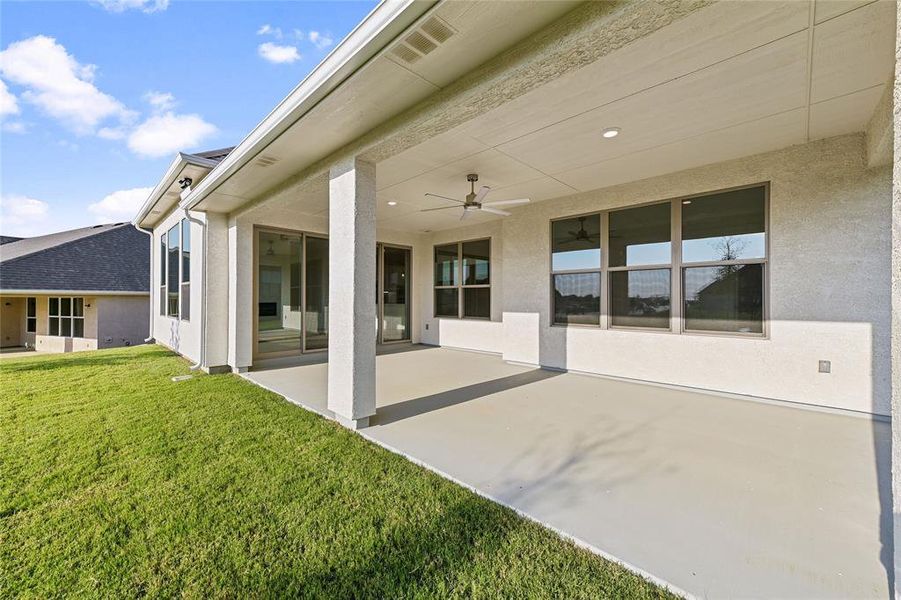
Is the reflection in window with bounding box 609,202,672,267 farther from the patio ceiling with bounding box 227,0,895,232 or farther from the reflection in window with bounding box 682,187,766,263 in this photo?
the patio ceiling with bounding box 227,0,895,232

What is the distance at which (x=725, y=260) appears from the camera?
15.2ft

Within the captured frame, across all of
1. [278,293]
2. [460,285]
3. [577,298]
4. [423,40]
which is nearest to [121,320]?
[278,293]

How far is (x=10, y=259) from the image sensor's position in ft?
40.5

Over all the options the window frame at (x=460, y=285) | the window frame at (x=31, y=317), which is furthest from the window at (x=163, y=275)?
the window frame at (x=31, y=317)

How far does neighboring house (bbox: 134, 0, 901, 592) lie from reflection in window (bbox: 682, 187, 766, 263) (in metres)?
0.03

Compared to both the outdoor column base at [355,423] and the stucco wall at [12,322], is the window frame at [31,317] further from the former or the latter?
the outdoor column base at [355,423]

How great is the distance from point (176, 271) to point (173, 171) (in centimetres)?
305

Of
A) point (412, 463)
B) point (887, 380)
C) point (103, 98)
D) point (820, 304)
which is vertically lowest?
point (412, 463)

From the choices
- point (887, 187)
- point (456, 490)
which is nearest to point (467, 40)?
point (456, 490)

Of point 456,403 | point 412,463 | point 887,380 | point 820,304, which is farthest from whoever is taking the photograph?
point 456,403

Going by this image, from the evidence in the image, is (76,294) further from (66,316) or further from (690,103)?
(690,103)

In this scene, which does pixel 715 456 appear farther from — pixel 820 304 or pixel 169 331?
pixel 169 331

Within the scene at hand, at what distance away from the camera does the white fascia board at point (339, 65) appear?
6.84 feet

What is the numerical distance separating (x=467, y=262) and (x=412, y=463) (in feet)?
19.9
